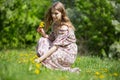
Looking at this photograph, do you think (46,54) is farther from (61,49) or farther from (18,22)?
(18,22)

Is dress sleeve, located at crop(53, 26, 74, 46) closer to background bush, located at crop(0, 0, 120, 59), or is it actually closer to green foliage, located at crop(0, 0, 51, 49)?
background bush, located at crop(0, 0, 120, 59)

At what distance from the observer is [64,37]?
27.2 ft

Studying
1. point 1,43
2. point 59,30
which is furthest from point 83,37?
point 59,30

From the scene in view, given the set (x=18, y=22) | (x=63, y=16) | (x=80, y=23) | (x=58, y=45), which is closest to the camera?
(x=58, y=45)

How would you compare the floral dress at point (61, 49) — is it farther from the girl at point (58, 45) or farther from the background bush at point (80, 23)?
the background bush at point (80, 23)

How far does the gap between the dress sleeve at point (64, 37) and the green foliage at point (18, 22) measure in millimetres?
7786

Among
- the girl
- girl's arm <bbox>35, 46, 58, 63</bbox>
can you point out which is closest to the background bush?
the girl

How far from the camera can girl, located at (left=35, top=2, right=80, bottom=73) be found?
8.18m

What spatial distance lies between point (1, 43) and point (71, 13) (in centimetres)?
262

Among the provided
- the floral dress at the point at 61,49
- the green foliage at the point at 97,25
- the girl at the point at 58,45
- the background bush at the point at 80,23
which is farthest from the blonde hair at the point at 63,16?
the green foliage at the point at 97,25

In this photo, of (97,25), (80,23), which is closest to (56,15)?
(97,25)

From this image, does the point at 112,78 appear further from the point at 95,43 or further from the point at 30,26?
the point at 30,26

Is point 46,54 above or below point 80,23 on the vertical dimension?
above

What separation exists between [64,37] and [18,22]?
28.2ft
